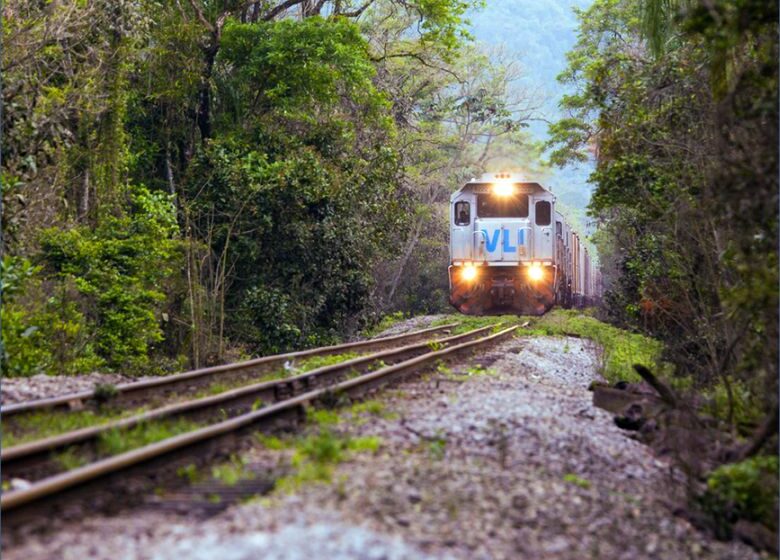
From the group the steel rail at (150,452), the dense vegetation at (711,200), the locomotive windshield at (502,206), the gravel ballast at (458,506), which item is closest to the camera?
the gravel ballast at (458,506)

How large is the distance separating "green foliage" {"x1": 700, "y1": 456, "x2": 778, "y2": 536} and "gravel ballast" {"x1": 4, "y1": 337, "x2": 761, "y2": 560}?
27 cm

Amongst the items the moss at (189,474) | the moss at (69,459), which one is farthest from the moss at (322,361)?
the moss at (189,474)

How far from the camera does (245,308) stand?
19.5 m

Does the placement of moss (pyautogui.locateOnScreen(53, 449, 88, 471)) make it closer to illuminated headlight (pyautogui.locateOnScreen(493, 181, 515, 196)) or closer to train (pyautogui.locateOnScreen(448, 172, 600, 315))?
train (pyautogui.locateOnScreen(448, 172, 600, 315))

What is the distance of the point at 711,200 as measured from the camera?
8.25 meters

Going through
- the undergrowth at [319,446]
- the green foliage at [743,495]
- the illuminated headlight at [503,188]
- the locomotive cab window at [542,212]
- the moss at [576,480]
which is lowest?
the green foliage at [743,495]

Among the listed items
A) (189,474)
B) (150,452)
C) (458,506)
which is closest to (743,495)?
(458,506)

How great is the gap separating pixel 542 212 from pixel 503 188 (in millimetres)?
1160

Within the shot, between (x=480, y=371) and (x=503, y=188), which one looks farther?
(x=503, y=188)

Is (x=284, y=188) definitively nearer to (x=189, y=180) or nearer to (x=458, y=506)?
(x=189, y=180)

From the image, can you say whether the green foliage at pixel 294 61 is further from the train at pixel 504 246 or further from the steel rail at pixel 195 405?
the steel rail at pixel 195 405

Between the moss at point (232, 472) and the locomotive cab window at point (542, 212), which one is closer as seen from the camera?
the moss at point (232, 472)

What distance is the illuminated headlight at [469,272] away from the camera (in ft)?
76.4

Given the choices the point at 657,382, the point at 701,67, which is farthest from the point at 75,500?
the point at 701,67
